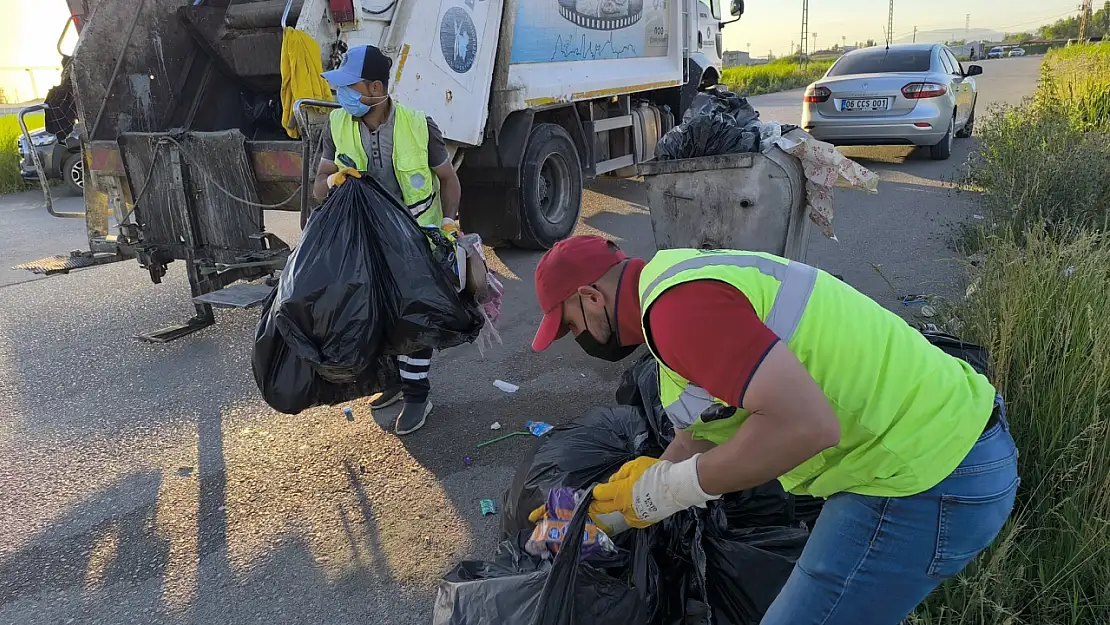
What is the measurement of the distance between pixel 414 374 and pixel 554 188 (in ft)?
10.8

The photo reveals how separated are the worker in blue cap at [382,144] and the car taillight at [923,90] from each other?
7.11m

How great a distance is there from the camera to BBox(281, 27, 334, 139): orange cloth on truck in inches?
156

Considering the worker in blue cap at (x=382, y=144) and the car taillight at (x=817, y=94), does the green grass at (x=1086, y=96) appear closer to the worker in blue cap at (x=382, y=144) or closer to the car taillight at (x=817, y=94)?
the car taillight at (x=817, y=94)

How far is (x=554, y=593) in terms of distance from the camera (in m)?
1.56

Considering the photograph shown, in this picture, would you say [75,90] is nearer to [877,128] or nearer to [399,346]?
[399,346]

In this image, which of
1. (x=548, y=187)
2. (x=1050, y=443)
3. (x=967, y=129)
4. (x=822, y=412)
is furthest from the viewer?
(x=967, y=129)

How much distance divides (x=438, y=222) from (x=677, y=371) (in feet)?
7.52

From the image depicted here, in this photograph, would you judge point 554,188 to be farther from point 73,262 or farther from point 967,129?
point 967,129

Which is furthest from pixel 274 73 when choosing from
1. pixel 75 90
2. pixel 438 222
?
pixel 438 222

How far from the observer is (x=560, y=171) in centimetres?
619

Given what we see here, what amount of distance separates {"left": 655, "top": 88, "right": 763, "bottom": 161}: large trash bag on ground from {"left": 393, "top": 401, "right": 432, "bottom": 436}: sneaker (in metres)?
2.14

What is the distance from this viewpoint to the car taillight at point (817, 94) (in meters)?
8.84

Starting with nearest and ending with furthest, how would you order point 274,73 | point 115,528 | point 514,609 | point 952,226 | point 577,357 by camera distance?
point 514,609, point 115,528, point 577,357, point 274,73, point 952,226

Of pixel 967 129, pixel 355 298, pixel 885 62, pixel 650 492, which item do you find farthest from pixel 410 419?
pixel 967 129
